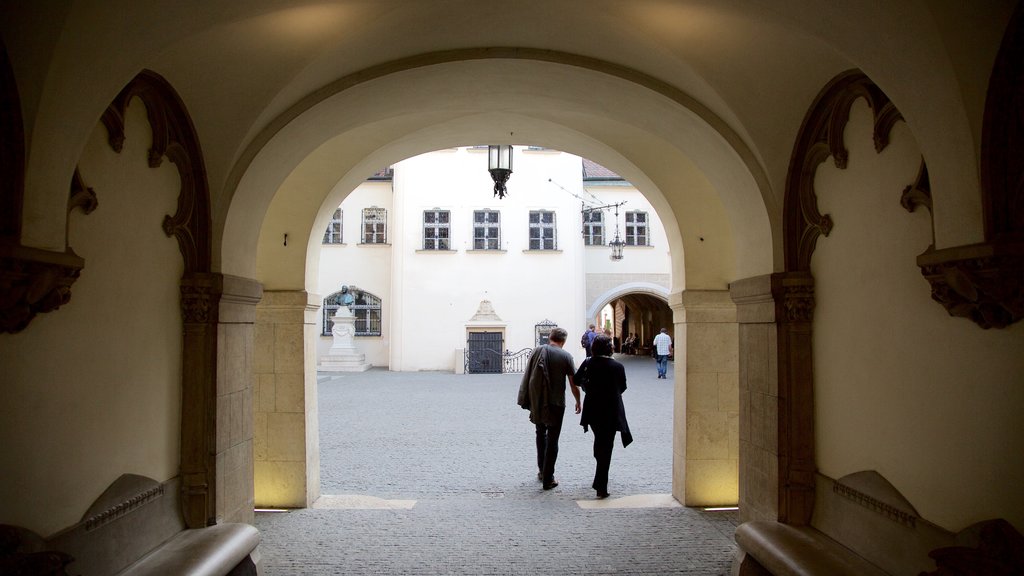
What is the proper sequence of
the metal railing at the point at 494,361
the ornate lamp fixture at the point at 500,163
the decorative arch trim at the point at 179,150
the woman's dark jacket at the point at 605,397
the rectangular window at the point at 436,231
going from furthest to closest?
the rectangular window at the point at 436,231
the metal railing at the point at 494,361
the ornate lamp fixture at the point at 500,163
the woman's dark jacket at the point at 605,397
the decorative arch trim at the point at 179,150

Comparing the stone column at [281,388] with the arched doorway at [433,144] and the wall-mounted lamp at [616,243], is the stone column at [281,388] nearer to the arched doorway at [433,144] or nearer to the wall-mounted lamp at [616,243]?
the arched doorway at [433,144]

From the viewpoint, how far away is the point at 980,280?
109 inches

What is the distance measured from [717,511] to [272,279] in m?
4.95

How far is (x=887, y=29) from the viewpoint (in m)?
3.05

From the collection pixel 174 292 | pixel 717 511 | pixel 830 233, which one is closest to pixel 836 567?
pixel 830 233

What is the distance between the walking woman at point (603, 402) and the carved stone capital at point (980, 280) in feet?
12.8

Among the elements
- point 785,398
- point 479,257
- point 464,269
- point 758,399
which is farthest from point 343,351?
point 785,398

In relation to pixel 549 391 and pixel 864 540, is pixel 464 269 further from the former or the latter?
pixel 864 540

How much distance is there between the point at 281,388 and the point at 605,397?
3223 millimetres

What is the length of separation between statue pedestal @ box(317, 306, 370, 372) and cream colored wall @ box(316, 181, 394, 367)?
62 centimetres

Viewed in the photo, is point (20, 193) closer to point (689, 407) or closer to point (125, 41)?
point (125, 41)

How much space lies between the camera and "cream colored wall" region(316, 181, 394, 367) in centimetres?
2512

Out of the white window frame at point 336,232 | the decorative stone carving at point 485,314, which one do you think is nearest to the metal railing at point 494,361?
the decorative stone carving at point 485,314

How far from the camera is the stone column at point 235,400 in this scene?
459 cm
